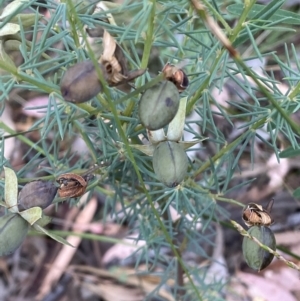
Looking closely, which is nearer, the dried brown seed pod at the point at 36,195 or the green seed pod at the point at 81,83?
the green seed pod at the point at 81,83

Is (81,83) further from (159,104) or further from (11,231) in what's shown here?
(11,231)

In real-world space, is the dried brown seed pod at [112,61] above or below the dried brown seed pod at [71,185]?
above

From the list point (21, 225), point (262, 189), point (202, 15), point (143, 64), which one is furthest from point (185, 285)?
point (202, 15)

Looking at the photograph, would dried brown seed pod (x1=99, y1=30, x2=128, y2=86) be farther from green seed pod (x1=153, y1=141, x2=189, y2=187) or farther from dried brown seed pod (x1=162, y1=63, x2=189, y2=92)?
green seed pod (x1=153, y1=141, x2=189, y2=187)

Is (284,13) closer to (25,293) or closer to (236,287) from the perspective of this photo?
(236,287)

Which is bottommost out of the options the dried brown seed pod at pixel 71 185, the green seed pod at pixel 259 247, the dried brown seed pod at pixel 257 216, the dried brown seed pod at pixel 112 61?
the green seed pod at pixel 259 247

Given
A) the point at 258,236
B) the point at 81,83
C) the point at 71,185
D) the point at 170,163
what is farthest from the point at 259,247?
the point at 81,83

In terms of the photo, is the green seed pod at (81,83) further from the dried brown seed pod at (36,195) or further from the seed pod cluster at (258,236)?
the seed pod cluster at (258,236)

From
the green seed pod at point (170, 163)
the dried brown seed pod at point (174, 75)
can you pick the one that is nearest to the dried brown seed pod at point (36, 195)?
the green seed pod at point (170, 163)
